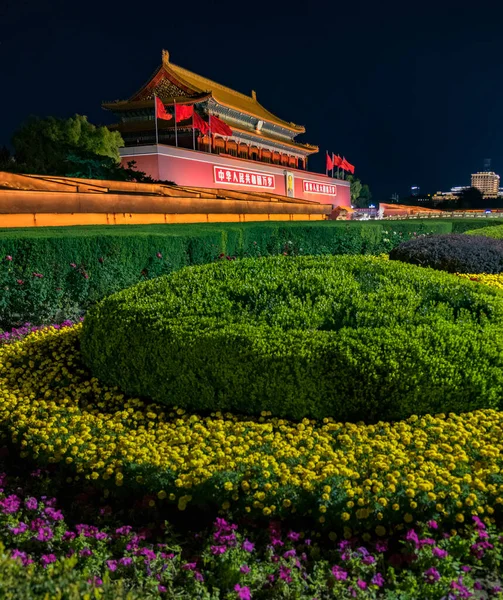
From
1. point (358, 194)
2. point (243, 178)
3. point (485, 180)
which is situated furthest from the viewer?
point (485, 180)

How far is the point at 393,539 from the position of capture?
92.7 inches

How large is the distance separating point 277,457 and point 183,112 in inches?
917

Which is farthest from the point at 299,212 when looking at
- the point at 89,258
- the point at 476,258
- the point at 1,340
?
the point at 1,340

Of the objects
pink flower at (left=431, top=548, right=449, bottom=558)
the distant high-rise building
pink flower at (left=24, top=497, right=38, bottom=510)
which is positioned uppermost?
the distant high-rise building

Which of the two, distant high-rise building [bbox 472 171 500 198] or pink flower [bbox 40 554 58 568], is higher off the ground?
distant high-rise building [bbox 472 171 500 198]

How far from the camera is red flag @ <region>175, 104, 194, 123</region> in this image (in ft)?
78.2

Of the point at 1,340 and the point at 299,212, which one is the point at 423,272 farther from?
the point at 299,212

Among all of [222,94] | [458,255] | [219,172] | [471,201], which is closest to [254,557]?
[458,255]

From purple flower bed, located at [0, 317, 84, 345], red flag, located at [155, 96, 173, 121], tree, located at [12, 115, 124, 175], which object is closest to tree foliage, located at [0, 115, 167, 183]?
tree, located at [12, 115, 124, 175]

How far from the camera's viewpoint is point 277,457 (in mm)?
2713

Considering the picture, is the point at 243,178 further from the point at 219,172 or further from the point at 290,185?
the point at 290,185

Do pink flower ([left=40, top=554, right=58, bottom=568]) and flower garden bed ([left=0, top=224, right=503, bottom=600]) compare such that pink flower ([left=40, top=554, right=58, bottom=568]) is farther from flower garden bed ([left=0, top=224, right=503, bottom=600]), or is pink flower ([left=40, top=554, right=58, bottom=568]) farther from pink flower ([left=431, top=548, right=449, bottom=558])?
pink flower ([left=431, top=548, right=449, bottom=558])

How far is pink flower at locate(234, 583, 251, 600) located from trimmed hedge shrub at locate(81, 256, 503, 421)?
4.42ft

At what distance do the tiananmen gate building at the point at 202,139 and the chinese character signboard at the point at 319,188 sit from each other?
6 cm
